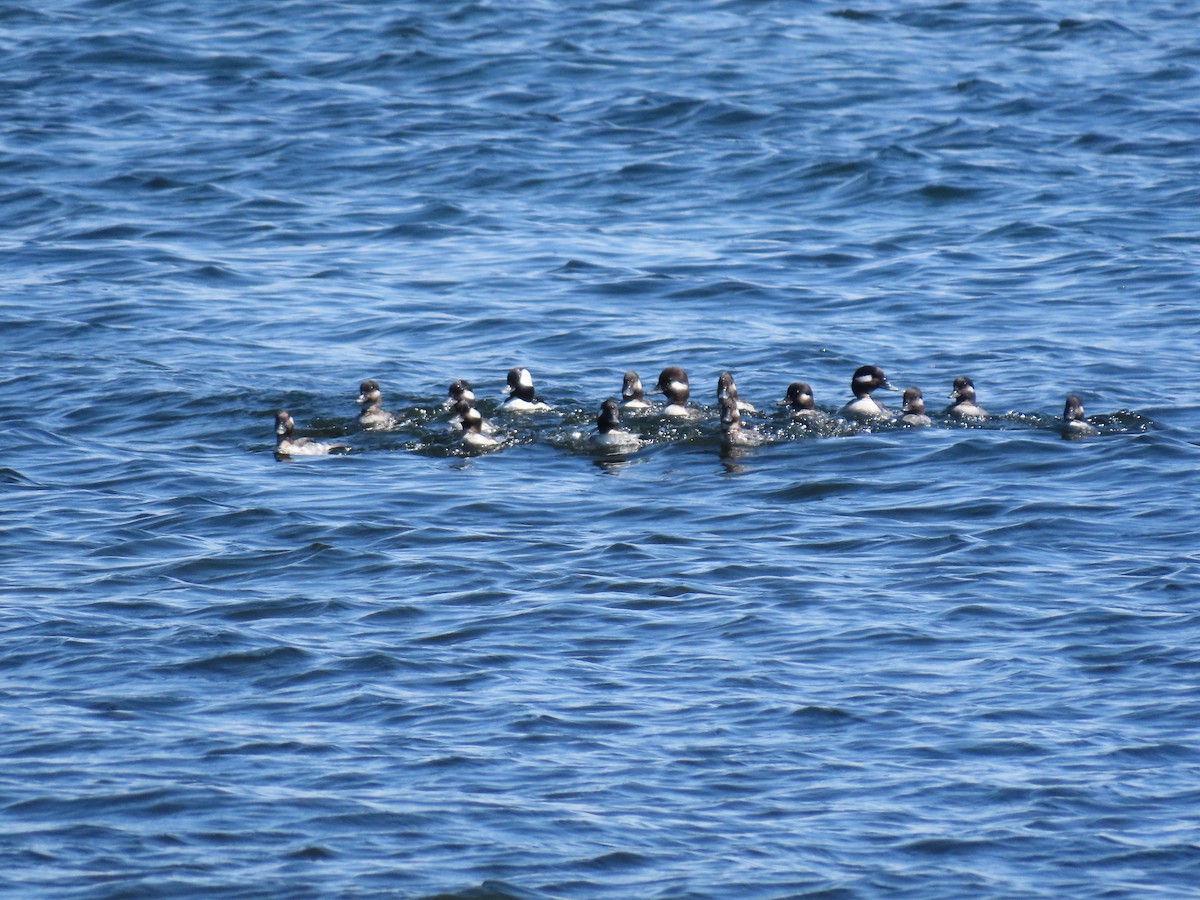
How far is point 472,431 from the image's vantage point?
1587 cm

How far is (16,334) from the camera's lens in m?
18.9

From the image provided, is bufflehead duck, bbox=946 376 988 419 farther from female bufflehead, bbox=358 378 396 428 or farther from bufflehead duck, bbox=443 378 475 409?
female bufflehead, bbox=358 378 396 428

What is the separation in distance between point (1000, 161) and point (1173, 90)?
4.31m

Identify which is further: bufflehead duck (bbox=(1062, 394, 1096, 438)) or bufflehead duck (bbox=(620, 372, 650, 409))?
bufflehead duck (bbox=(620, 372, 650, 409))

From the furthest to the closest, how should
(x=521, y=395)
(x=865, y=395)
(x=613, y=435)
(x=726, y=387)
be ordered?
(x=521, y=395)
(x=865, y=395)
(x=726, y=387)
(x=613, y=435)

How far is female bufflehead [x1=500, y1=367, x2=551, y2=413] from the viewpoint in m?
16.5

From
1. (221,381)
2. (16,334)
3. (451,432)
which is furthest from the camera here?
(16,334)

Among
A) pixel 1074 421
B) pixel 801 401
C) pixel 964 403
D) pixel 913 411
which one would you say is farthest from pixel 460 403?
pixel 1074 421

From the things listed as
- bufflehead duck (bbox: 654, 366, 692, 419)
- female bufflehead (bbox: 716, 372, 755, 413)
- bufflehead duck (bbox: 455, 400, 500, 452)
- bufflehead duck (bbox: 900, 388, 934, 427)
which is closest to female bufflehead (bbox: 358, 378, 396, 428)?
bufflehead duck (bbox: 455, 400, 500, 452)

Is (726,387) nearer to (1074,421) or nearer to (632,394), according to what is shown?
(632,394)

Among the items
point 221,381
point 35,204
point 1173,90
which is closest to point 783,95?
point 1173,90

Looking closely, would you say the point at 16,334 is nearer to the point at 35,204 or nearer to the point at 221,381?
the point at 221,381

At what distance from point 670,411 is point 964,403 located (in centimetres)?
252

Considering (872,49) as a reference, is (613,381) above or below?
below
